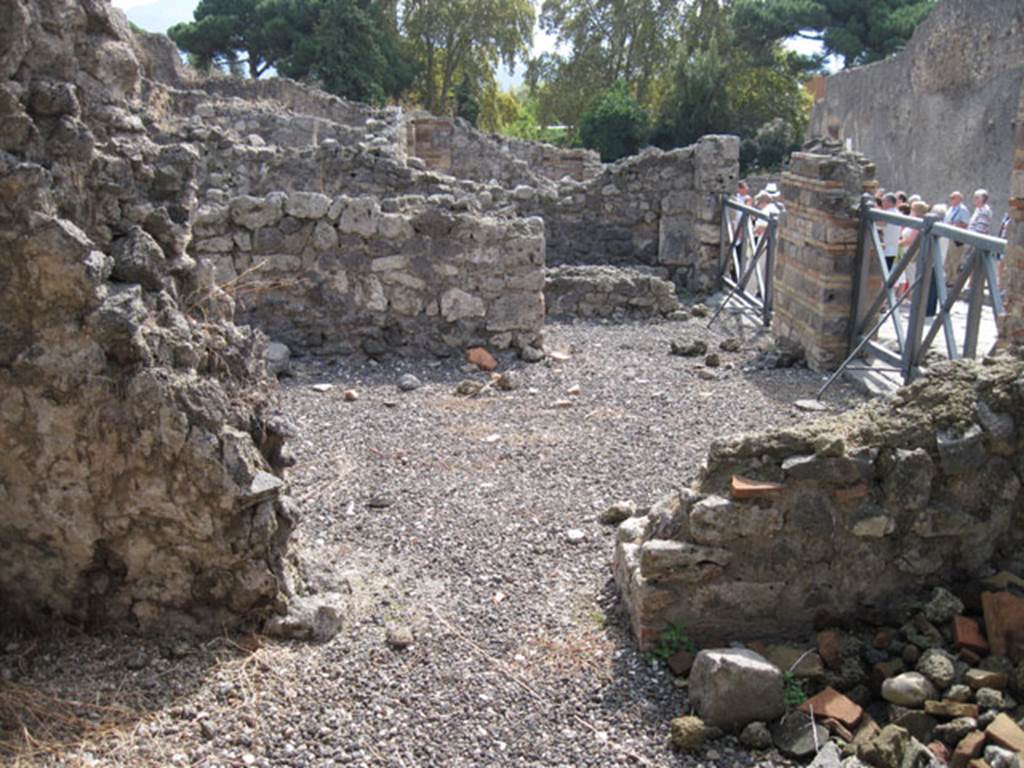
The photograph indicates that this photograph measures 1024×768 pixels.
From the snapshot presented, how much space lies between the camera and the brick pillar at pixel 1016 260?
5.42 m

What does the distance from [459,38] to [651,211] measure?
26161 mm

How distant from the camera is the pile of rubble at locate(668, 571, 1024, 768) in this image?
3.21m

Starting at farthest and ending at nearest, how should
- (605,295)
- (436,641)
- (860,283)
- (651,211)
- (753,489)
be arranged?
1. (651,211)
2. (605,295)
3. (860,283)
4. (436,641)
5. (753,489)

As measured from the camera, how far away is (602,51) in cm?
3944

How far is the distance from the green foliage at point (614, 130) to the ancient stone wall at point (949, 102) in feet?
23.1

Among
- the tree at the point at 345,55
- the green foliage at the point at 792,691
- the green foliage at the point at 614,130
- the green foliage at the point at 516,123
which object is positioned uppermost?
the tree at the point at 345,55

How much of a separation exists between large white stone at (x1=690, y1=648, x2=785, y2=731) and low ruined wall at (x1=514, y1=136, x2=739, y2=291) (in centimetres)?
992

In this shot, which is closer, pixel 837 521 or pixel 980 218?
pixel 837 521

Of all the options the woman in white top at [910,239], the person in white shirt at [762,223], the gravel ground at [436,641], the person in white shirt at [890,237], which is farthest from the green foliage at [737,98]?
the gravel ground at [436,641]

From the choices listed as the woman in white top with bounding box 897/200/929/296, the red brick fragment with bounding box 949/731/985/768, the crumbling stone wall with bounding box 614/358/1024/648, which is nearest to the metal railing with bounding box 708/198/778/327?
the woman in white top with bounding box 897/200/929/296

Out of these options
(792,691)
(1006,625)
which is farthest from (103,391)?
(1006,625)

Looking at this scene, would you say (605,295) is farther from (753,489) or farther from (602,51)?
(602,51)

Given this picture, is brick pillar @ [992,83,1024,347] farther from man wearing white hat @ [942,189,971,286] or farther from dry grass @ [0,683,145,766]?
man wearing white hat @ [942,189,971,286]

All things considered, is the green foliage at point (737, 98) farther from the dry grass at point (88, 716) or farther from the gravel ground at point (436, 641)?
the dry grass at point (88, 716)
